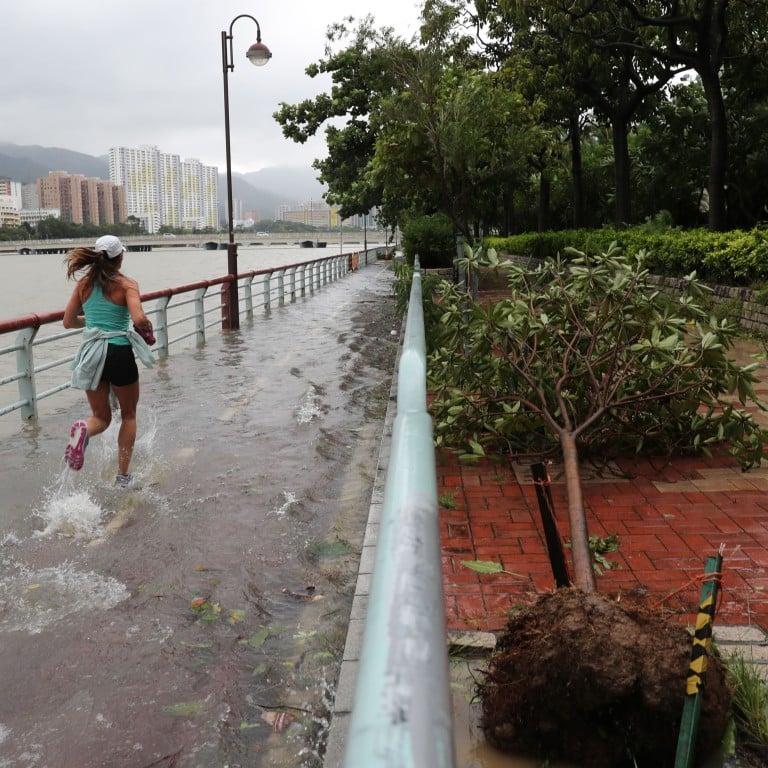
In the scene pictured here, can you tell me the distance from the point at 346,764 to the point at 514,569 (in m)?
3.25

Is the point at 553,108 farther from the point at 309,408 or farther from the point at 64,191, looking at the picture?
the point at 64,191

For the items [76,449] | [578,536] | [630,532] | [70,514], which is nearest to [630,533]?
[630,532]

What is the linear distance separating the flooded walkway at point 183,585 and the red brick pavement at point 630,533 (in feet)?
2.10

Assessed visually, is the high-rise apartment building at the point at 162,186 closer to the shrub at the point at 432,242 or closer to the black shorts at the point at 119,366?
the shrub at the point at 432,242

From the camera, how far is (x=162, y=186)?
123 m

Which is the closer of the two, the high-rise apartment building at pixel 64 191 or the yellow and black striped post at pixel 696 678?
the yellow and black striped post at pixel 696 678

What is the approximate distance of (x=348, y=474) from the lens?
632cm

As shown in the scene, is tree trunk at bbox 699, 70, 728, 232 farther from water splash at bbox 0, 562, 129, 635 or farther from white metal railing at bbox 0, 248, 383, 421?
water splash at bbox 0, 562, 129, 635

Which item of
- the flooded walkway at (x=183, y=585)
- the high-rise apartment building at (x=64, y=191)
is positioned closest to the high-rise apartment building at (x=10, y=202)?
the high-rise apartment building at (x=64, y=191)

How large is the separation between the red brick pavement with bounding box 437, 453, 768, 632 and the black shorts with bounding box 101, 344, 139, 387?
2.33 m

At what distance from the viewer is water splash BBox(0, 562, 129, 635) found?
380cm

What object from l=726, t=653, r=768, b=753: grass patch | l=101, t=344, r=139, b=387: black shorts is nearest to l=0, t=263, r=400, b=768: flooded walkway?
l=101, t=344, r=139, b=387: black shorts

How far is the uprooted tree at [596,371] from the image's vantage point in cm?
522

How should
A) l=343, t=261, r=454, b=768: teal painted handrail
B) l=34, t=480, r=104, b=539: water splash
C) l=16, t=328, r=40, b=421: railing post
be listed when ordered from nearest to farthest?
l=343, t=261, r=454, b=768: teal painted handrail
l=34, t=480, r=104, b=539: water splash
l=16, t=328, r=40, b=421: railing post
